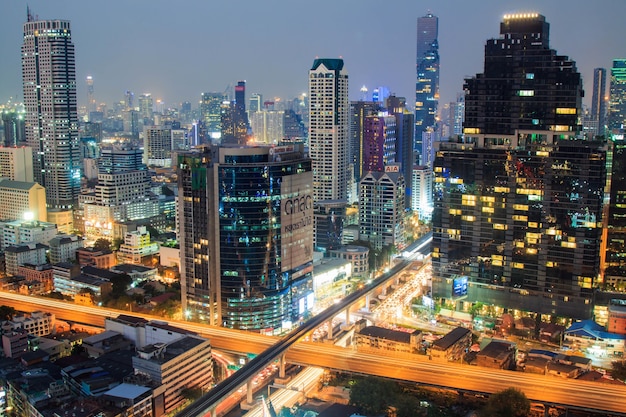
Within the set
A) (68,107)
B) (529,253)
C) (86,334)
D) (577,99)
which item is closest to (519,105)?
(577,99)

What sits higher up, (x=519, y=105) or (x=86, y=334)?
(x=519, y=105)

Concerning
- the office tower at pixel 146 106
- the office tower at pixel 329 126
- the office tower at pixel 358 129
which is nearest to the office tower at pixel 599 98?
the office tower at pixel 358 129

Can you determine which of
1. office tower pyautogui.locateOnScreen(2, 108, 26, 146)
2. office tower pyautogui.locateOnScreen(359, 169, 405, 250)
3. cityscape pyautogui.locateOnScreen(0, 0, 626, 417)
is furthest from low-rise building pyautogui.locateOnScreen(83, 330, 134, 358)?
office tower pyautogui.locateOnScreen(2, 108, 26, 146)

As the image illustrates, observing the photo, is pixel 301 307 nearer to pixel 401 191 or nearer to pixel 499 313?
pixel 499 313

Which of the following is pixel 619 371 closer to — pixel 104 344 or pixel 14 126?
pixel 104 344

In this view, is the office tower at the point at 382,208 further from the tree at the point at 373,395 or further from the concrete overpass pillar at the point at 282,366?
the tree at the point at 373,395

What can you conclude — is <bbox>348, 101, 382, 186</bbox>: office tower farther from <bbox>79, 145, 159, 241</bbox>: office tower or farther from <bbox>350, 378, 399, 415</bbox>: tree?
<bbox>350, 378, 399, 415</bbox>: tree
